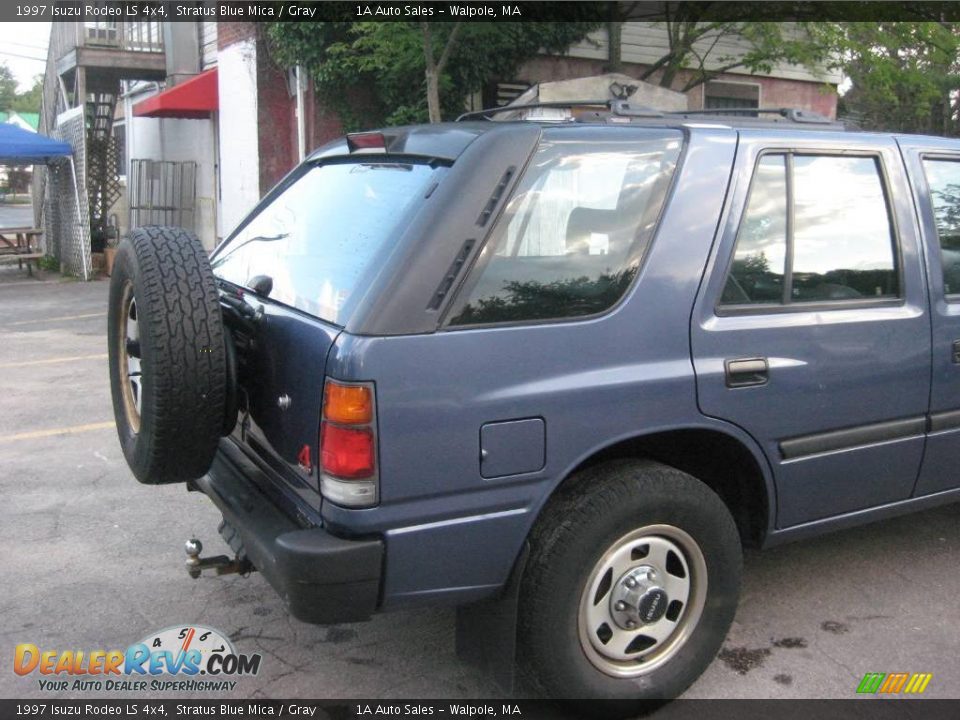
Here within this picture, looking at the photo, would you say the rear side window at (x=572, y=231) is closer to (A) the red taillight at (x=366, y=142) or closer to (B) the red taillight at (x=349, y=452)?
(B) the red taillight at (x=349, y=452)

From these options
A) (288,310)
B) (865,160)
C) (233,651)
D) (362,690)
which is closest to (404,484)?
(288,310)

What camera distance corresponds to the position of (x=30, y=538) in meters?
4.52

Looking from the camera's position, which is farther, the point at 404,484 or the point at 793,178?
the point at 793,178

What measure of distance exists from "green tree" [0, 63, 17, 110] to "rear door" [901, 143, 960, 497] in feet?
252

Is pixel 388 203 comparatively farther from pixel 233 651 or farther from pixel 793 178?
pixel 233 651

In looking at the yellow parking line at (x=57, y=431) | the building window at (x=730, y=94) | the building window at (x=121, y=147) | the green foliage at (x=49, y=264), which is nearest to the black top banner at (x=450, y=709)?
the yellow parking line at (x=57, y=431)

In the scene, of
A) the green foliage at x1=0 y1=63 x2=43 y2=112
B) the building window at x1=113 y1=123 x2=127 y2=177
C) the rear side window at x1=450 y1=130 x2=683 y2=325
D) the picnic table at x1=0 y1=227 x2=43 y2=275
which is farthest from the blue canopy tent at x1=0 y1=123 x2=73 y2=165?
the green foliage at x1=0 y1=63 x2=43 y2=112

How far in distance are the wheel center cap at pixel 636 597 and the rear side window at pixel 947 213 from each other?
5.46 feet

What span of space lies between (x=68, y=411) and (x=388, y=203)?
4.82 m

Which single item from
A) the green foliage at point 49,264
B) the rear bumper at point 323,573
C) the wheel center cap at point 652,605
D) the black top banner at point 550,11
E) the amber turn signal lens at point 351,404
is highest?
the black top banner at point 550,11

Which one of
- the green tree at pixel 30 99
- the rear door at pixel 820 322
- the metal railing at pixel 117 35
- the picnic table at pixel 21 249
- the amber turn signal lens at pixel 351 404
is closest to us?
the amber turn signal lens at pixel 351 404

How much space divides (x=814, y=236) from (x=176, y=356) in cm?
215

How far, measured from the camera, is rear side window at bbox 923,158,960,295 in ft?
11.9

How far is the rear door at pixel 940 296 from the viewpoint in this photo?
11.6ft
